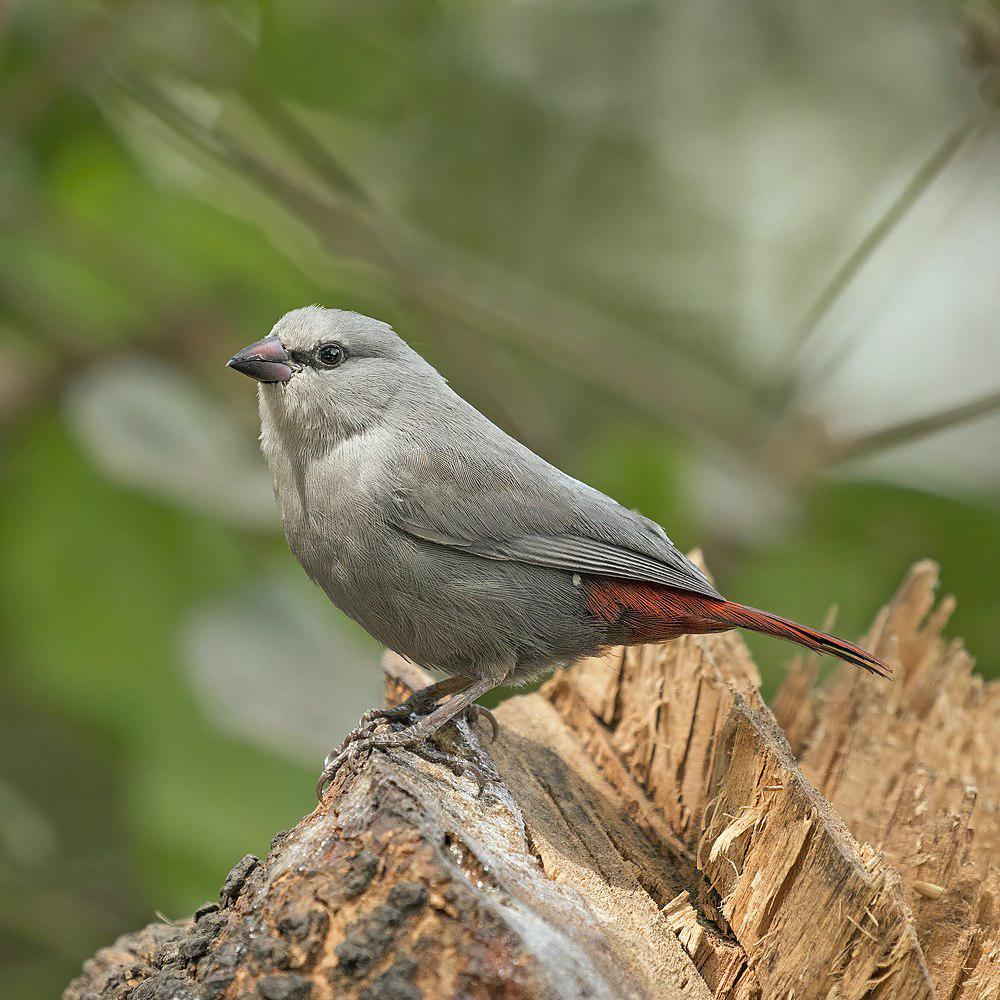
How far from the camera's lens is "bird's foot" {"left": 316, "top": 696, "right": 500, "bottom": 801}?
2857 mm

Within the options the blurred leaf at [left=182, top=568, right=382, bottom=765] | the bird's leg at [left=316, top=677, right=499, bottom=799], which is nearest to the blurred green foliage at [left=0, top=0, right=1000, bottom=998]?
the blurred leaf at [left=182, top=568, right=382, bottom=765]

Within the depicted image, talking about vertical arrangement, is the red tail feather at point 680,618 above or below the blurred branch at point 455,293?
below

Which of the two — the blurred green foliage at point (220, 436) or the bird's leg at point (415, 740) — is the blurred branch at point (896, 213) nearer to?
the blurred green foliage at point (220, 436)

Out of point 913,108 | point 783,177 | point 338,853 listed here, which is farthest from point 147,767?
point 913,108

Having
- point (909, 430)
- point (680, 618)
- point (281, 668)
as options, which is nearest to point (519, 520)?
point (680, 618)

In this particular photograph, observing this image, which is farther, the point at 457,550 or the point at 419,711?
the point at 419,711

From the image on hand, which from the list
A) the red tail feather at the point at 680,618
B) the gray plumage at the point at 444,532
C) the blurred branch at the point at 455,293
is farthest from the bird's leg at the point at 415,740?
the blurred branch at the point at 455,293

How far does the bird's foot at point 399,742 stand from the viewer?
2857 millimetres

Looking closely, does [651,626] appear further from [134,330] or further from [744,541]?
[134,330]

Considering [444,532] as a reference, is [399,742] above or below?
below

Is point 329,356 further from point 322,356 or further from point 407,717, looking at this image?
point 407,717

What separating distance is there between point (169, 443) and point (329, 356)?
3.36 ft

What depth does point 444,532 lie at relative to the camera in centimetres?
320

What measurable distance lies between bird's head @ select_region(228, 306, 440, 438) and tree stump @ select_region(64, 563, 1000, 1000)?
0.84m
